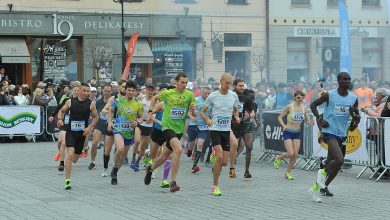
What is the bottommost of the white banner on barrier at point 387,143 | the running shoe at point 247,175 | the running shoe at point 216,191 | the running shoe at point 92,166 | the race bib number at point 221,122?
the running shoe at point 92,166

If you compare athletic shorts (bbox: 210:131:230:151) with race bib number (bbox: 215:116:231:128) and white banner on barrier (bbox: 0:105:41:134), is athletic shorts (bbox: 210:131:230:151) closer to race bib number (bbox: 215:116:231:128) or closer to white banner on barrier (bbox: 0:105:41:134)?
race bib number (bbox: 215:116:231:128)

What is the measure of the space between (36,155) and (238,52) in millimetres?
17695

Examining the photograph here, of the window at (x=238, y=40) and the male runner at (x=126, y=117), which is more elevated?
the window at (x=238, y=40)

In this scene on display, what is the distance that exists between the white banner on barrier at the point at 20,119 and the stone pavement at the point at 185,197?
7.33m

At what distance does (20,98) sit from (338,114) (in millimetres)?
14371

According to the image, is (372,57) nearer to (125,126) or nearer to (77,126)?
(125,126)

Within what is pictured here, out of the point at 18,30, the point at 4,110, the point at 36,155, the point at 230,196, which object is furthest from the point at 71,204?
the point at 18,30

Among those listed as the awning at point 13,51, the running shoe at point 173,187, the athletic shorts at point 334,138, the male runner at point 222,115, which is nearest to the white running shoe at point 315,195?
the athletic shorts at point 334,138

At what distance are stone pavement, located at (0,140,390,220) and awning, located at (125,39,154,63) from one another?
56.4 feet

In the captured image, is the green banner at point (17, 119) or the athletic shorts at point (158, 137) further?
the green banner at point (17, 119)

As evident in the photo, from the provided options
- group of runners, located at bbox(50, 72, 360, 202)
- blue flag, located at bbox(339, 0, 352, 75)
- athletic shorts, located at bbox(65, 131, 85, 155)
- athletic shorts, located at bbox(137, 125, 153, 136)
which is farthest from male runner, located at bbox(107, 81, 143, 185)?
blue flag, located at bbox(339, 0, 352, 75)

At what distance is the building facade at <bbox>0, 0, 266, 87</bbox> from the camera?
33688 mm

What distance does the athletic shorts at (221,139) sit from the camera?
45.7 feet

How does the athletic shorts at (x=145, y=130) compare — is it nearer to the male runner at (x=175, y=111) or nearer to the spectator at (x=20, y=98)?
the male runner at (x=175, y=111)
